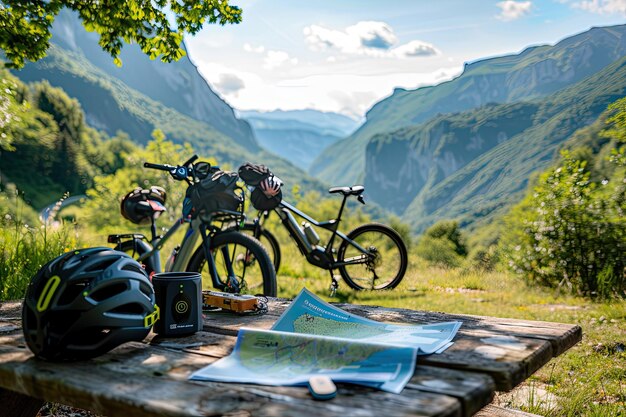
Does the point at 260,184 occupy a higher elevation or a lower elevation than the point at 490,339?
higher

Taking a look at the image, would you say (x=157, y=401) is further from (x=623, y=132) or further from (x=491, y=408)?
(x=623, y=132)

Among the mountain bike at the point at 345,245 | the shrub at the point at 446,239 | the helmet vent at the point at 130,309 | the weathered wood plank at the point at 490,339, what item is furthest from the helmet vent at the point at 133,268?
the shrub at the point at 446,239

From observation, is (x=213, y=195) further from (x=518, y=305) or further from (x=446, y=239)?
(x=446, y=239)

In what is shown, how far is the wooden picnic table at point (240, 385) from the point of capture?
3.49ft

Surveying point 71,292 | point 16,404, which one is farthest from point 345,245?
point 71,292

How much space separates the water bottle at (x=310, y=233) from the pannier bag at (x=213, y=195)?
1858mm

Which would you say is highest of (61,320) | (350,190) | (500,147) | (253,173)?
(500,147)

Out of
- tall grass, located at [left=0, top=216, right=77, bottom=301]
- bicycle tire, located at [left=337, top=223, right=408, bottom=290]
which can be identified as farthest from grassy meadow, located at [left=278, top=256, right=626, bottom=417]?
tall grass, located at [left=0, top=216, right=77, bottom=301]

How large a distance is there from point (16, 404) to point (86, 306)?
3.01 ft

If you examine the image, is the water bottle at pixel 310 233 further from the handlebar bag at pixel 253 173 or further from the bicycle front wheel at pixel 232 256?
the bicycle front wheel at pixel 232 256

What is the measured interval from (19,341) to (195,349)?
61 cm

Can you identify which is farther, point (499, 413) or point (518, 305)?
point (518, 305)

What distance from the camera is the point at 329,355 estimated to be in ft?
4.42

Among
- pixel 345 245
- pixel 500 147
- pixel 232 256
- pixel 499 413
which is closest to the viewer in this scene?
pixel 499 413
